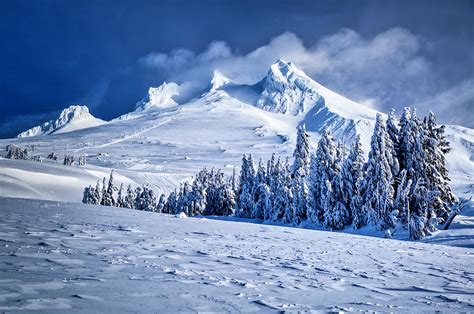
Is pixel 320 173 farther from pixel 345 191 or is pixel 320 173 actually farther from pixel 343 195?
A: pixel 343 195

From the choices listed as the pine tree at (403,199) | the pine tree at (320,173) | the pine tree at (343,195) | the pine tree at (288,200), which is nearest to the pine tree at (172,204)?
the pine tree at (288,200)

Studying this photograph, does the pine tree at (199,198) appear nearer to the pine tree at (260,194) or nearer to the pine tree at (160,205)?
the pine tree at (160,205)

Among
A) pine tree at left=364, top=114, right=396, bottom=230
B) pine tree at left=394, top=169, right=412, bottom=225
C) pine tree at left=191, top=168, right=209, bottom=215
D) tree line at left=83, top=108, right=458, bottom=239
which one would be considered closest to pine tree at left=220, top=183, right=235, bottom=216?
pine tree at left=191, top=168, right=209, bottom=215

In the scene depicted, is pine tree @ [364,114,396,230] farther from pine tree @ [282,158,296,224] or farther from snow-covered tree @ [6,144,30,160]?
snow-covered tree @ [6,144,30,160]

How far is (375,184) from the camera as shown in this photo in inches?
1572

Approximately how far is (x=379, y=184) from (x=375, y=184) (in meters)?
0.97

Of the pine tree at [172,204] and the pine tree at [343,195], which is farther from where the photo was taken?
the pine tree at [172,204]

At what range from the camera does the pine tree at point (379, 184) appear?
3766 cm

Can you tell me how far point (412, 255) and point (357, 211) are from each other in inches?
909

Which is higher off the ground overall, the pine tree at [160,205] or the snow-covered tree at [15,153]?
the snow-covered tree at [15,153]

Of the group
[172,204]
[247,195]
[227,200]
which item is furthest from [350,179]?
[172,204]

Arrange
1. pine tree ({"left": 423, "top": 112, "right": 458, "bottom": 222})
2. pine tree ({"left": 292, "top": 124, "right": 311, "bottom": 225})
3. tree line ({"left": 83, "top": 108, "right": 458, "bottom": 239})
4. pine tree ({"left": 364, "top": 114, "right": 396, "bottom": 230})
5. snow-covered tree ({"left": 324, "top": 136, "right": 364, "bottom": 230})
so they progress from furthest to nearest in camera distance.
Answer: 1. pine tree ({"left": 292, "top": 124, "right": 311, "bottom": 225})
2. snow-covered tree ({"left": 324, "top": 136, "right": 364, "bottom": 230})
3. pine tree ({"left": 364, "top": 114, "right": 396, "bottom": 230})
4. pine tree ({"left": 423, "top": 112, "right": 458, "bottom": 222})
5. tree line ({"left": 83, "top": 108, "right": 458, "bottom": 239})

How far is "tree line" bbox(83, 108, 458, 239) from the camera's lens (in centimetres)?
3659

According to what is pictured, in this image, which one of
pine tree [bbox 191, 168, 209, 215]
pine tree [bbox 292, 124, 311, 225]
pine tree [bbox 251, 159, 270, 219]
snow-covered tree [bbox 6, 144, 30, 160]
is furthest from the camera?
snow-covered tree [bbox 6, 144, 30, 160]
